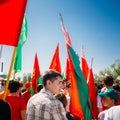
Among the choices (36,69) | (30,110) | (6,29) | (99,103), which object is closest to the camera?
(30,110)

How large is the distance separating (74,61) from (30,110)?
1.90 metres

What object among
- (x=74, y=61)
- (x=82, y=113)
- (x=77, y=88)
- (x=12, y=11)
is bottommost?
(x=82, y=113)

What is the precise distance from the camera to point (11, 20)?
4234mm

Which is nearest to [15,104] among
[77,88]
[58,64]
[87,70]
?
[77,88]

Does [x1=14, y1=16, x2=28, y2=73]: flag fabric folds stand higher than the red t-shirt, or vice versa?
[x1=14, y1=16, x2=28, y2=73]: flag fabric folds

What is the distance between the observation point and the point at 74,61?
5312mm

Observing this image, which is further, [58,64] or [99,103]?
[58,64]

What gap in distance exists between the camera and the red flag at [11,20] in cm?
411

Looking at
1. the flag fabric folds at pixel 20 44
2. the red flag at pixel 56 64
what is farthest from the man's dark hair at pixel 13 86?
the red flag at pixel 56 64

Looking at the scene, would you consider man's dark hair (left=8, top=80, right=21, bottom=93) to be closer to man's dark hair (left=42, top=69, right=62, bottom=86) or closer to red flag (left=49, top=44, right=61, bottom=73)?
man's dark hair (left=42, top=69, right=62, bottom=86)

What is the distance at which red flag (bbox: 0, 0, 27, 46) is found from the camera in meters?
4.11

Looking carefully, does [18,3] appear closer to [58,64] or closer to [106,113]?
[106,113]

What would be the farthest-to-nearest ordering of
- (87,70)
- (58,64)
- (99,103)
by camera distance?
(58,64)
(87,70)
(99,103)

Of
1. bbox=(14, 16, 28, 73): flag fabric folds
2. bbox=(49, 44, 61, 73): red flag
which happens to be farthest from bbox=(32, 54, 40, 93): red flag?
bbox=(14, 16, 28, 73): flag fabric folds
